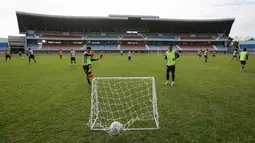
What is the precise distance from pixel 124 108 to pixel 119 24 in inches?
2459

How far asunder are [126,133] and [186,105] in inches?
110

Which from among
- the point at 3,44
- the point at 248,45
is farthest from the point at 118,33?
the point at 248,45

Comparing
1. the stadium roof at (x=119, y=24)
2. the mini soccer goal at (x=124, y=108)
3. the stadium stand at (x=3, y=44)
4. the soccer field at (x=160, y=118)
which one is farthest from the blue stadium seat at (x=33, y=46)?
the mini soccer goal at (x=124, y=108)

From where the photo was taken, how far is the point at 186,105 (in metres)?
5.71

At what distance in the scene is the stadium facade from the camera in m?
59.2

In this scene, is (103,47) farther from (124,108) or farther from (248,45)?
(124,108)

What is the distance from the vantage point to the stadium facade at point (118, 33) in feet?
194

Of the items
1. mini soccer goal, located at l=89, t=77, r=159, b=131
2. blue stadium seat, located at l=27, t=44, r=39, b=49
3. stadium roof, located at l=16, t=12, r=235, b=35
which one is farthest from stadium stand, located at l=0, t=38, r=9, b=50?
mini soccer goal, located at l=89, t=77, r=159, b=131

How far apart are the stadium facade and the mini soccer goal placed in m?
55.6

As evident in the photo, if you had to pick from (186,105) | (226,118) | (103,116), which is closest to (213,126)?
(226,118)

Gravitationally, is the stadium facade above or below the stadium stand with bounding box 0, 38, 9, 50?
above

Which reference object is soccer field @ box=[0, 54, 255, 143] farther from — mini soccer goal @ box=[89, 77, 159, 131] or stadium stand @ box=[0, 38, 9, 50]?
stadium stand @ box=[0, 38, 9, 50]

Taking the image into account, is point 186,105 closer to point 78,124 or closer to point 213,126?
point 213,126

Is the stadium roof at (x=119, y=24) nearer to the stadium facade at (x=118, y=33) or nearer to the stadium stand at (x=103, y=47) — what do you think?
the stadium facade at (x=118, y=33)
